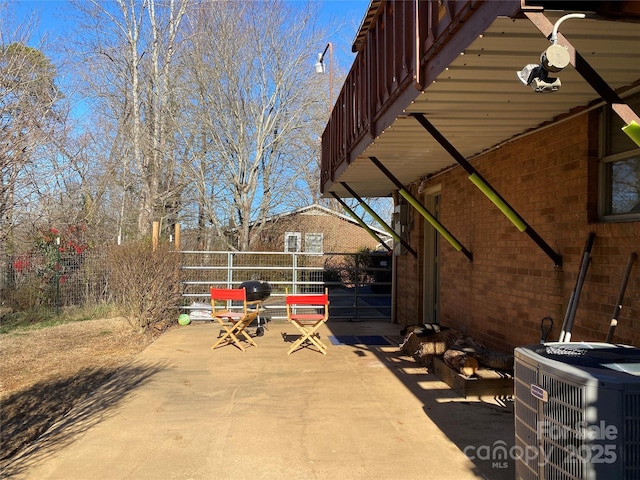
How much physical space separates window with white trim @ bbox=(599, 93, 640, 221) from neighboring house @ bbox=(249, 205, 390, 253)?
1555 cm

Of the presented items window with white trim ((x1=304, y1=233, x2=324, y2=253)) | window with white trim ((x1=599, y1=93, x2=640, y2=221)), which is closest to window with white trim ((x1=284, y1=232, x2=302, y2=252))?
window with white trim ((x1=304, y1=233, x2=324, y2=253))

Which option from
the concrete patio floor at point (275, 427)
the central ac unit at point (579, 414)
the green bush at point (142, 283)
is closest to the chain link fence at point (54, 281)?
the green bush at point (142, 283)

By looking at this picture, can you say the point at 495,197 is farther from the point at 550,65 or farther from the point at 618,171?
the point at 550,65

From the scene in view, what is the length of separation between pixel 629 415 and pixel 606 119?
292 cm

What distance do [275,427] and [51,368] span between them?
4315 mm

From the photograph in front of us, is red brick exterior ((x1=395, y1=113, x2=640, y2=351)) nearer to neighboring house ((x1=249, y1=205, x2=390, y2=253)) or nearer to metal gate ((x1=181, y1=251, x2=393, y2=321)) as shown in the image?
metal gate ((x1=181, y1=251, x2=393, y2=321))

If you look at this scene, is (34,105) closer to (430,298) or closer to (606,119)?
(430,298)

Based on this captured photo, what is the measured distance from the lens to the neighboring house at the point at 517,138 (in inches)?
114

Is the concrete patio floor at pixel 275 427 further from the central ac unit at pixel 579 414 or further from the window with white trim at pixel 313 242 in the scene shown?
the window with white trim at pixel 313 242

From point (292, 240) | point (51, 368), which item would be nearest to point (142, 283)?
point (51, 368)

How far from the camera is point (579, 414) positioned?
2258mm

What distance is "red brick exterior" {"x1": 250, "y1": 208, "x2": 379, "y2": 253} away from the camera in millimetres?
22500

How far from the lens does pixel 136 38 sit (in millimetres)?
19891

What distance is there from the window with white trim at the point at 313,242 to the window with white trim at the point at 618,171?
1868 cm
